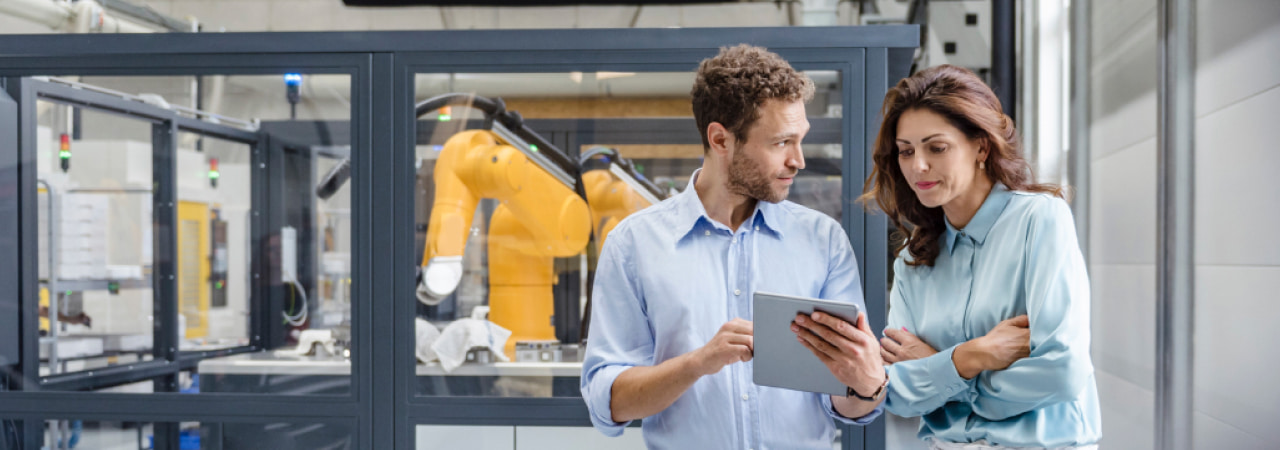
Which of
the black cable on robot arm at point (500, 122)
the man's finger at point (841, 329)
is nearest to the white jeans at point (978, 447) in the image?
the man's finger at point (841, 329)

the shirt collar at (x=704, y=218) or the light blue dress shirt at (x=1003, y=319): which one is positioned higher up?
the shirt collar at (x=704, y=218)

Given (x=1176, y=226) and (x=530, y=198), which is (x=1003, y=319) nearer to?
(x=530, y=198)

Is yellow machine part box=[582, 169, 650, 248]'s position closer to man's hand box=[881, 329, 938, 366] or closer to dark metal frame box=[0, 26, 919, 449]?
dark metal frame box=[0, 26, 919, 449]

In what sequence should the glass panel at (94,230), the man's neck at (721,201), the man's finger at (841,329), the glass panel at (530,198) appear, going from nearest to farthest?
the man's finger at (841,329), the man's neck at (721,201), the glass panel at (530,198), the glass panel at (94,230)

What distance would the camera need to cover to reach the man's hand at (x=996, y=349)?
4.13 ft

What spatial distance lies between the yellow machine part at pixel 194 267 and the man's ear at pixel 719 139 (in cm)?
252

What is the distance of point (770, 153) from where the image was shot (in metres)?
1.39

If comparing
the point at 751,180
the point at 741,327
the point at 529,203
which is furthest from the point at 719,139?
the point at 529,203

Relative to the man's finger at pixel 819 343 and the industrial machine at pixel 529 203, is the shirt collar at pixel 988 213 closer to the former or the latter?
the man's finger at pixel 819 343

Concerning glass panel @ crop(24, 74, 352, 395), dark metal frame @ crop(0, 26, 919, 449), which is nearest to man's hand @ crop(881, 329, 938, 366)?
dark metal frame @ crop(0, 26, 919, 449)

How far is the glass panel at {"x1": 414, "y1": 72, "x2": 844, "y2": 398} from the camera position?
2.31 m

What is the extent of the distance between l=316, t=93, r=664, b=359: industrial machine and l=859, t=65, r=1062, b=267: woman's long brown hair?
1.07 meters

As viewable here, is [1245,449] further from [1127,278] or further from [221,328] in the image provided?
[221,328]

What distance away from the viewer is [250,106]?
302 cm
